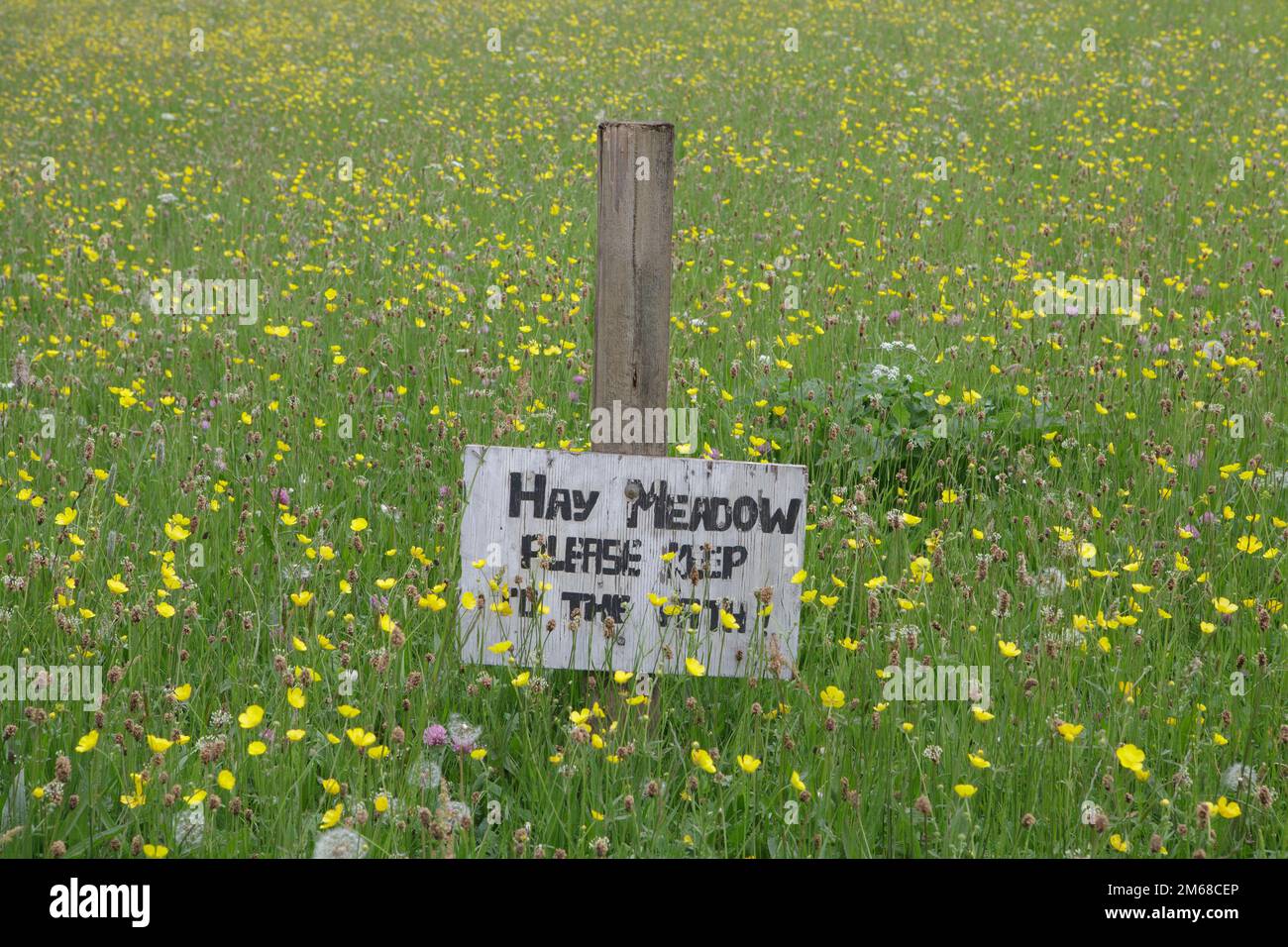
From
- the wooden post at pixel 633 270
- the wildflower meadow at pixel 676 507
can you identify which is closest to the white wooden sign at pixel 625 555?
the wildflower meadow at pixel 676 507

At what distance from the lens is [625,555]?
2.80 meters

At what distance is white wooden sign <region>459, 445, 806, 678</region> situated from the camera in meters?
2.78

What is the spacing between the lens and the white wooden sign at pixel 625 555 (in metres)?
2.78

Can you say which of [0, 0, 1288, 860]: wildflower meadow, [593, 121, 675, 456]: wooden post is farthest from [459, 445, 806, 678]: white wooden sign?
[593, 121, 675, 456]: wooden post

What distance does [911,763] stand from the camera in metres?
2.71

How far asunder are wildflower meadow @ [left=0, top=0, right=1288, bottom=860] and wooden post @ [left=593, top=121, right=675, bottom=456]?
0.11 meters

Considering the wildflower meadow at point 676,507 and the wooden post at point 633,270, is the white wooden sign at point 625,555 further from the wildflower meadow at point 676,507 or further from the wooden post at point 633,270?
the wooden post at point 633,270

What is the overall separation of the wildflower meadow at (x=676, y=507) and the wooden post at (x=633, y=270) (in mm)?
106

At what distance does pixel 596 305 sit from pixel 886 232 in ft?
16.2

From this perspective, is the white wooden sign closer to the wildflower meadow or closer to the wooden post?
the wildflower meadow

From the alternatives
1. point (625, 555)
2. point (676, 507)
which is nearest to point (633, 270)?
point (676, 507)

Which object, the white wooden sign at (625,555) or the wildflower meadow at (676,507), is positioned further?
the white wooden sign at (625,555)

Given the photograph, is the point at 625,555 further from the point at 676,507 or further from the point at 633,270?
the point at 633,270
